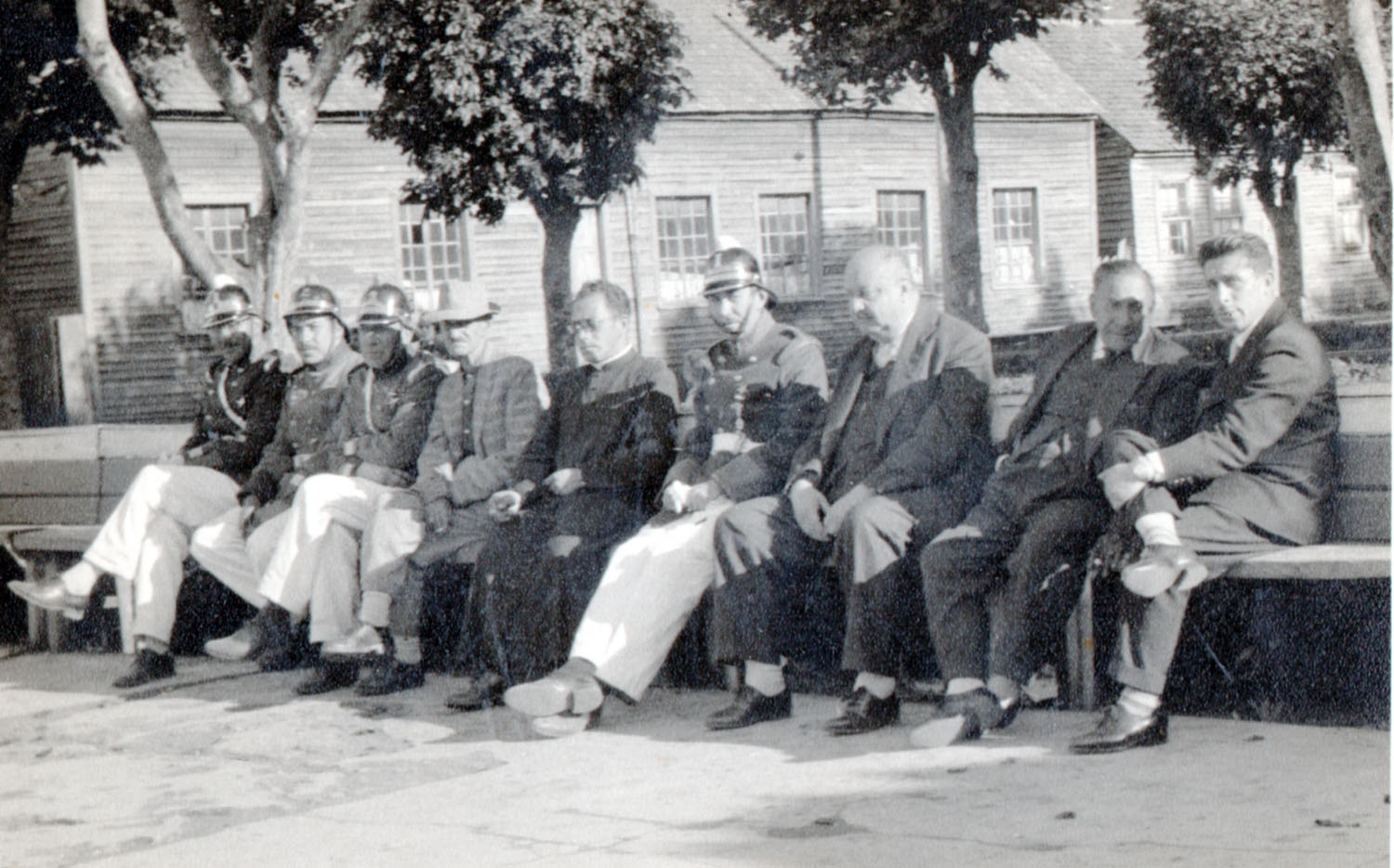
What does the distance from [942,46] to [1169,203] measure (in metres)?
15.5

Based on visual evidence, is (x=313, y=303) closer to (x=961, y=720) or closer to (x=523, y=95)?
(x=961, y=720)

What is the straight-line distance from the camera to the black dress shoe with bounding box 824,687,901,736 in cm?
573

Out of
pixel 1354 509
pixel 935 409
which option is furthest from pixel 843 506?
pixel 1354 509

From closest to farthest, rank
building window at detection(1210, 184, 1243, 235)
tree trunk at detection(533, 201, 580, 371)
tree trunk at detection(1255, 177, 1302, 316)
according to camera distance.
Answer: tree trunk at detection(533, 201, 580, 371) → tree trunk at detection(1255, 177, 1302, 316) → building window at detection(1210, 184, 1243, 235)

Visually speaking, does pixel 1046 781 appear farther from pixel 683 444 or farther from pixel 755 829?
pixel 683 444

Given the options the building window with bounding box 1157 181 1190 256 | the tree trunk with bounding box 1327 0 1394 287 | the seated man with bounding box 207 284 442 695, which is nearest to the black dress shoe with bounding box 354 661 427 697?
the seated man with bounding box 207 284 442 695

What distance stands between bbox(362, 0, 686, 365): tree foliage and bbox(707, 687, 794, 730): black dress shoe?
10.6m

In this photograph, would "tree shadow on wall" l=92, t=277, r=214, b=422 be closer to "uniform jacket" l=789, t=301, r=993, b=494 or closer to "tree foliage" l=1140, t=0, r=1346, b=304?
"tree foliage" l=1140, t=0, r=1346, b=304

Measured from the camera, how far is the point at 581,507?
6.77 meters

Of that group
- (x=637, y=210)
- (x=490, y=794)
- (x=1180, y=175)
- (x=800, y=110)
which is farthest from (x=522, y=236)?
(x=490, y=794)

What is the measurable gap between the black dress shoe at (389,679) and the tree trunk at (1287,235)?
19968 mm

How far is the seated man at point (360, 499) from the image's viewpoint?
24.1 ft

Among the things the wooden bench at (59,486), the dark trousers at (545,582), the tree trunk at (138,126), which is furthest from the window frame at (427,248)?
the dark trousers at (545,582)

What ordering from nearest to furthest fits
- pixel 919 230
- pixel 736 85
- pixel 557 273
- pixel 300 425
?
pixel 300 425 < pixel 557 273 < pixel 736 85 < pixel 919 230
